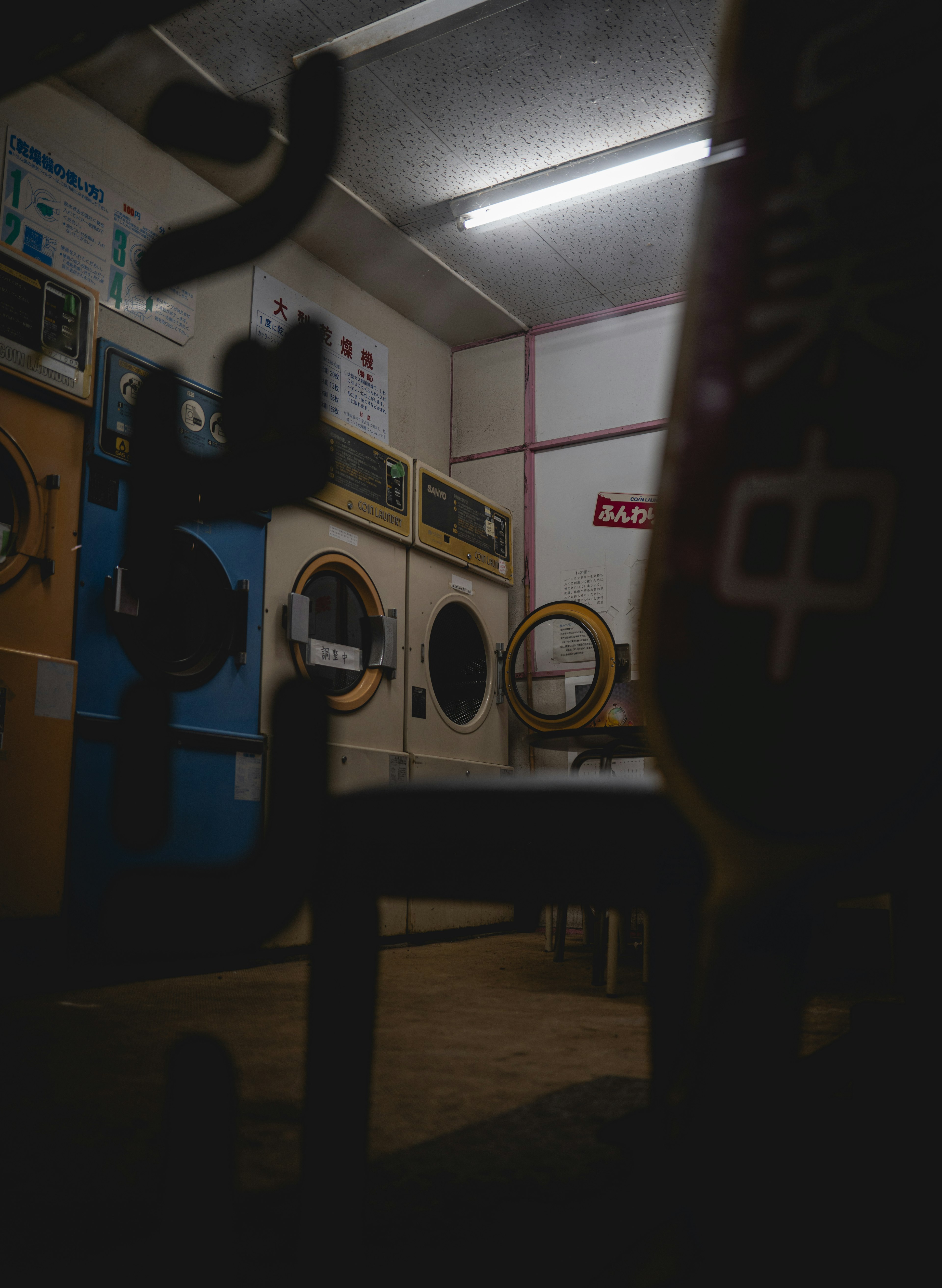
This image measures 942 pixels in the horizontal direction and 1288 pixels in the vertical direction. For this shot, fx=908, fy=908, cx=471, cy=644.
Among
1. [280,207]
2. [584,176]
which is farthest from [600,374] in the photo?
[280,207]

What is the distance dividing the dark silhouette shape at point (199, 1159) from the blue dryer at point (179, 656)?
167 centimetres

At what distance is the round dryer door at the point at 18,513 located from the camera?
7.47 ft

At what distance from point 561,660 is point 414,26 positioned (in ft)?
8.60

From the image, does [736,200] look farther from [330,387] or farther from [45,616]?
[330,387]

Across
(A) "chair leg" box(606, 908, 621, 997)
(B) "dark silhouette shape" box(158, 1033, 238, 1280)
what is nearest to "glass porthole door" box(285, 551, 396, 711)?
(A) "chair leg" box(606, 908, 621, 997)

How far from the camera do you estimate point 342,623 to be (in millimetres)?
3586

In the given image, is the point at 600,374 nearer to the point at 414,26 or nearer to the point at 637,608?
the point at 414,26

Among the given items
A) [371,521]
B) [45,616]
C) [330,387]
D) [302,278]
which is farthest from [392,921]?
[302,278]

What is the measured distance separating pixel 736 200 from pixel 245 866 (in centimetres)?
35

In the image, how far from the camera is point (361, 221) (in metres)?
3.93

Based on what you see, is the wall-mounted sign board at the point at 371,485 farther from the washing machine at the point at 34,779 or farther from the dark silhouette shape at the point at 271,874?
the dark silhouette shape at the point at 271,874

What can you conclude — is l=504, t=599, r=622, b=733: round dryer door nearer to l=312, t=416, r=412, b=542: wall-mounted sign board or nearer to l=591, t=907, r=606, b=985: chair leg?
l=312, t=416, r=412, b=542: wall-mounted sign board

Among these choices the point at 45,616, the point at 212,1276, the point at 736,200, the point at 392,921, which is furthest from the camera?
the point at 392,921

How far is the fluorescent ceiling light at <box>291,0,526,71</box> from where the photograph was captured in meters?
2.84
